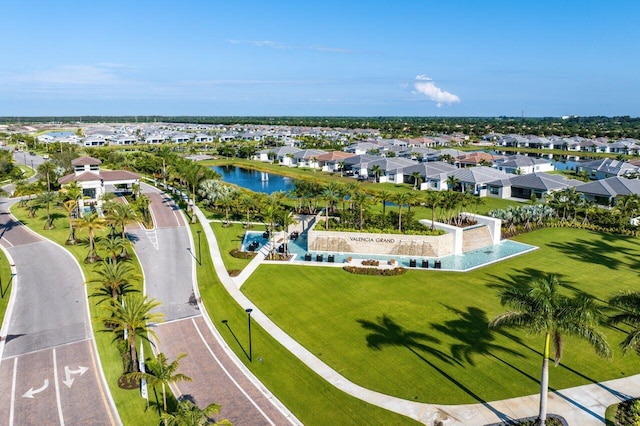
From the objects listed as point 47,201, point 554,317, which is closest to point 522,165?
point 47,201

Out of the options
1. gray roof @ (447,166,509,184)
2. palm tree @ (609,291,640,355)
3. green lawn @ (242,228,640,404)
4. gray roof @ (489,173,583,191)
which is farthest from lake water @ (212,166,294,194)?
palm tree @ (609,291,640,355)

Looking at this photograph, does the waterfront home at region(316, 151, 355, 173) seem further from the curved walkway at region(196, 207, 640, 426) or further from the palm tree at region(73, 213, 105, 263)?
the curved walkway at region(196, 207, 640, 426)

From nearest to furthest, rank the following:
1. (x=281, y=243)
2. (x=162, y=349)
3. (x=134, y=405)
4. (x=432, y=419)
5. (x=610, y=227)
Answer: (x=432, y=419) < (x=134, y=405) < (x=162, y=349) < (x=281, y=243) < (x=610, y=227)

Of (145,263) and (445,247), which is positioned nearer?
(145,263)

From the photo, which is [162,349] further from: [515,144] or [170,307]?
[515,144]

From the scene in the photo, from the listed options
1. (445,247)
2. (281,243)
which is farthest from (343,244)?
(445,247)

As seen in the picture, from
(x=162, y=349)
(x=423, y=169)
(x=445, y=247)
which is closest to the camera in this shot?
(x=162, y=349)

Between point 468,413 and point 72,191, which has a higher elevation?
point 72,191
